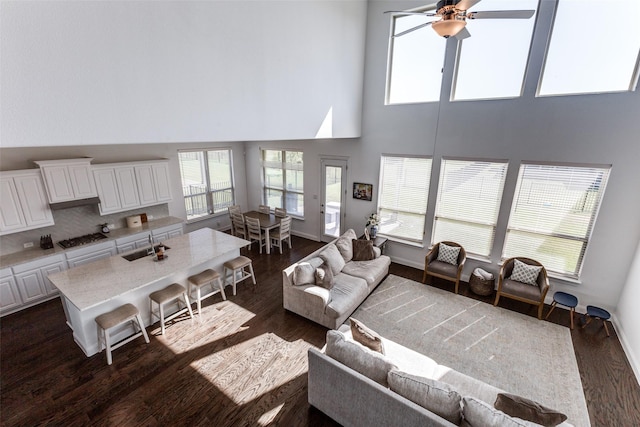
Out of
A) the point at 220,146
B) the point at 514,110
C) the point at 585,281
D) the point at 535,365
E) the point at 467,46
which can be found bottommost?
the point at 535,365

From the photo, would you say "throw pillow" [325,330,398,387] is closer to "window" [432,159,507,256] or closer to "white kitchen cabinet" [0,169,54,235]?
"window" [432,159,507,256]

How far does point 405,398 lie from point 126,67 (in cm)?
394

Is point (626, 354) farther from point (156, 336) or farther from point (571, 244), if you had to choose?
point (156, 336)

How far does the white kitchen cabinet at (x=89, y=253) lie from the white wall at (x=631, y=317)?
8650 mm

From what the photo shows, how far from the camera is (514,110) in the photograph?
469 centimetres

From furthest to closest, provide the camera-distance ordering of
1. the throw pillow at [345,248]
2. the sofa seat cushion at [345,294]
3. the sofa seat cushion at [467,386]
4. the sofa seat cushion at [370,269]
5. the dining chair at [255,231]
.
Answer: the dining chair at [255,231], the throw pillow at [345,248], the sofa seat cushion at [370,269], the sofa seat cushion at [345,294], the sofa seat cushion at [467,386]

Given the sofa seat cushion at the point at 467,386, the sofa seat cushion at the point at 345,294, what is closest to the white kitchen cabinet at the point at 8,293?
the sofa seat cushion at the point at 345,294

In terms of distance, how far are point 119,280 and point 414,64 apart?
21.0ft

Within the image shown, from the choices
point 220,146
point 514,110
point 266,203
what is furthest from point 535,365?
point 220,146

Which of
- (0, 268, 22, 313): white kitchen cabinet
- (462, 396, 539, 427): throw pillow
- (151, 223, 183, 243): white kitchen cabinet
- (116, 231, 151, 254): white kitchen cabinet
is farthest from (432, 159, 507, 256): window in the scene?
(0, 268, 22, 313): white kitchen cabinet

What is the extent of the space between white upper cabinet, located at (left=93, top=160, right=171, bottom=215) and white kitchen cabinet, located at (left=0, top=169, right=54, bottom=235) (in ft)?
2.74

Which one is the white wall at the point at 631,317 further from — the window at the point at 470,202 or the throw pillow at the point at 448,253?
the throw pillow at the point at 448,253

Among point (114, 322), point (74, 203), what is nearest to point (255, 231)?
point (74, 203)

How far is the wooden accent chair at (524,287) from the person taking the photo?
14.6 feet
